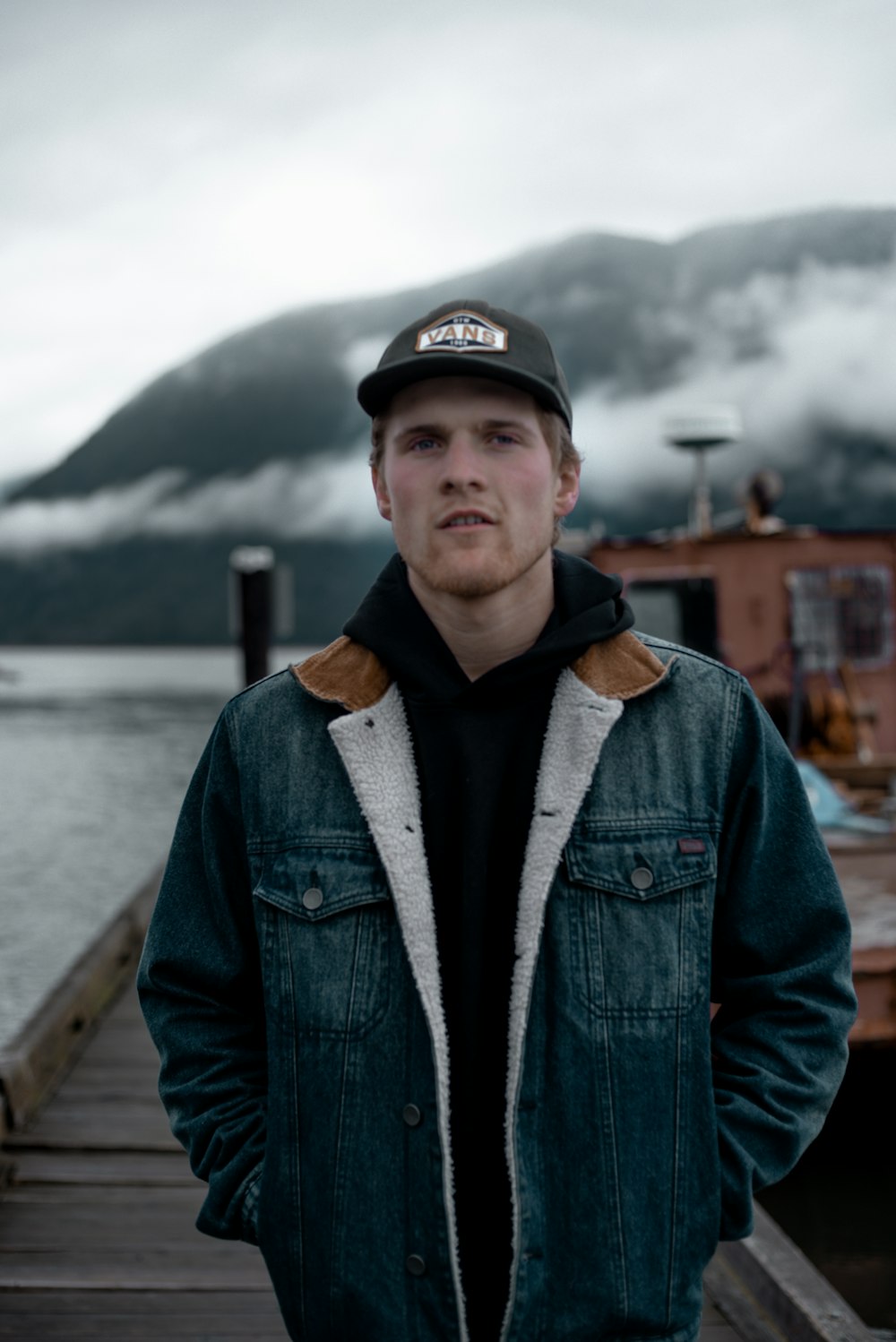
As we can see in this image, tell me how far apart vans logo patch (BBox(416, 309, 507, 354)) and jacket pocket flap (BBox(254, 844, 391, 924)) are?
732 mm

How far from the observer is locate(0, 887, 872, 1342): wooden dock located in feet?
11.9

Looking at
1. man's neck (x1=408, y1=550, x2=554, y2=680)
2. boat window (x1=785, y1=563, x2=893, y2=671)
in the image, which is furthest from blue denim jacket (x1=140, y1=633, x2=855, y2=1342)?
boat window (x1=785, y1=563, x2=893, y2=671)

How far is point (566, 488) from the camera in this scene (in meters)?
2.08

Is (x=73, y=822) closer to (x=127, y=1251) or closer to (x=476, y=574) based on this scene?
(x=127, y=1251)

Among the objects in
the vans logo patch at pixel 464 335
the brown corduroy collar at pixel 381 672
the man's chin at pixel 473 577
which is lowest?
the brown corduroy collar at pixel 381 672

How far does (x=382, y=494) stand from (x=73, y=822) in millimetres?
41961

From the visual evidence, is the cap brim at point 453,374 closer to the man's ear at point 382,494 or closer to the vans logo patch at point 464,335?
the vans logo patch at point 464,335

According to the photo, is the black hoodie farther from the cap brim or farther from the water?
the water

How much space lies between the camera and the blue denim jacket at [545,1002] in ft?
5.62

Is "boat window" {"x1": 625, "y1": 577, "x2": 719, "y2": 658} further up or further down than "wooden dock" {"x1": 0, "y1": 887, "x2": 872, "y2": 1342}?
further up

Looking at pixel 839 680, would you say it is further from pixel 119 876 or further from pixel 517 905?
pixel 119 876

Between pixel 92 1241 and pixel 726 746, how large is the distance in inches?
130

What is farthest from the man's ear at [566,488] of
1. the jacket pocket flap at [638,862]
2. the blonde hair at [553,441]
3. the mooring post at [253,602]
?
the mooring post at [253,602]

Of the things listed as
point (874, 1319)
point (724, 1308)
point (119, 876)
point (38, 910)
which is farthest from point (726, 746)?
point (119, 876)
